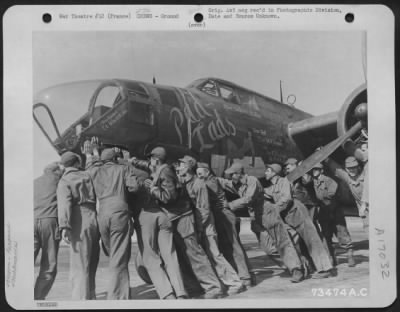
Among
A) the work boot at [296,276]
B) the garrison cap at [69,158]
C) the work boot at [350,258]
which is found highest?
the garrison cap at [69,158]

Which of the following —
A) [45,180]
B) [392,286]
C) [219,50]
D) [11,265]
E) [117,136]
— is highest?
[219,50]

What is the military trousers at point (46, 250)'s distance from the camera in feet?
17.2

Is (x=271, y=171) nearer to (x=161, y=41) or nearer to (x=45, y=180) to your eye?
(x=161, y=41)

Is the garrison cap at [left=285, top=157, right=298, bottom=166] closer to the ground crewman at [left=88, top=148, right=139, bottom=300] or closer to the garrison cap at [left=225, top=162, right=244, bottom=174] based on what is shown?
the garrison cap at [left=225, top=162, right=244, bottom=174]

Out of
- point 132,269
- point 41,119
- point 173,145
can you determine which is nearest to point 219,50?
point 173,145

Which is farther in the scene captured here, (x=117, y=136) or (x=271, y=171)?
(x=271, y=171)

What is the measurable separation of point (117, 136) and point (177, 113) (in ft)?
1.94

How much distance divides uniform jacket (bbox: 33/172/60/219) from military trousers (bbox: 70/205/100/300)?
0.69 feet

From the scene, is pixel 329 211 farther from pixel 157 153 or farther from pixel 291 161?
pixel 157 153

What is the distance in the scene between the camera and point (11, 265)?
207 inches

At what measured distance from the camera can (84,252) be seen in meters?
5.21

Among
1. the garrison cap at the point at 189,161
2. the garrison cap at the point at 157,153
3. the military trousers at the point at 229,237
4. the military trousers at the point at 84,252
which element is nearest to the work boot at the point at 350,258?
the military trousers at the point at 229,237

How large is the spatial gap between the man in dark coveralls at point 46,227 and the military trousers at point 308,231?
81.4 inches

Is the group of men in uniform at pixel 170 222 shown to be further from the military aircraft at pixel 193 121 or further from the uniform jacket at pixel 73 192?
the military aircraft at pixel 193 121
